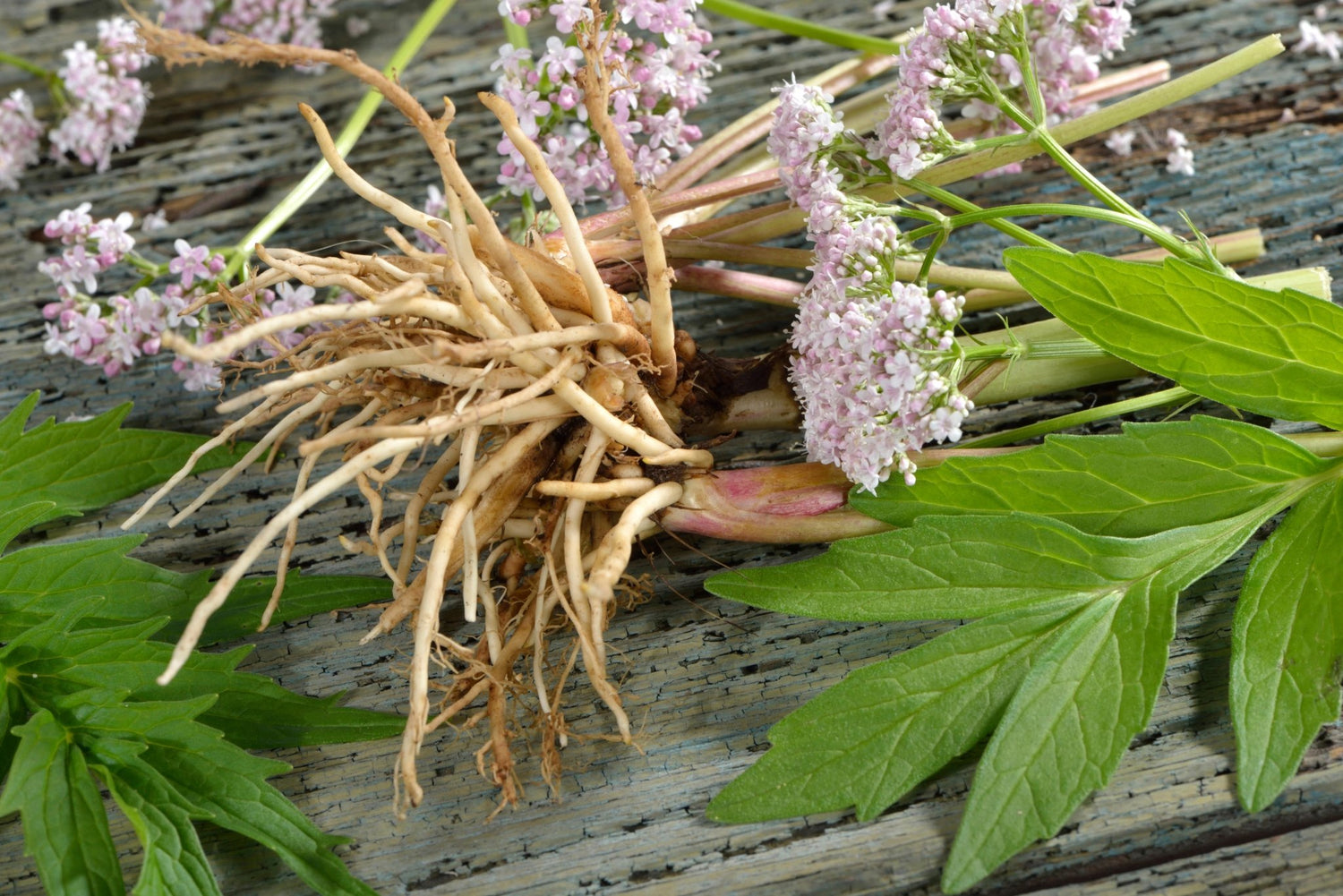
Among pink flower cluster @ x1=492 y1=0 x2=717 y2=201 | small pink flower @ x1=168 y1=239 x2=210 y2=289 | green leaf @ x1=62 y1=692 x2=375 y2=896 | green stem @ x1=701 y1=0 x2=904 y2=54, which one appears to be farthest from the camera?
green stem @ x1=701 y1=0 x2=904 y2=54

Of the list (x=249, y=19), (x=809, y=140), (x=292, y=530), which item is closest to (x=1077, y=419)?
(x=809, y=140)

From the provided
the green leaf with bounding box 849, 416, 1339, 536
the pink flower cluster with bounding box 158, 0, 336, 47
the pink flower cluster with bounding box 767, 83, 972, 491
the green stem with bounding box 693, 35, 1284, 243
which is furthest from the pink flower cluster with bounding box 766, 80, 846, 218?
the pink flower cluster with bounding box 158, 0, 336, 47

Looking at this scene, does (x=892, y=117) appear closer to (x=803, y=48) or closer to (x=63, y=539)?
(x=803, y=48)

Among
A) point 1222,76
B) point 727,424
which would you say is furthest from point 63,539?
point 1222,76

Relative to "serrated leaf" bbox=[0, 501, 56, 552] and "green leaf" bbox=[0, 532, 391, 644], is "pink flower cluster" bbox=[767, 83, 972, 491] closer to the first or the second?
"green leaf" bbox=[0, 532, 391, 644]

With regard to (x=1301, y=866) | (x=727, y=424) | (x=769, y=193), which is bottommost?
(x=1301, y=866)

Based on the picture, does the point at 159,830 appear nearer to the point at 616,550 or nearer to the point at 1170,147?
the point at 616,550

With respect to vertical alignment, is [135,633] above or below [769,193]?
below
